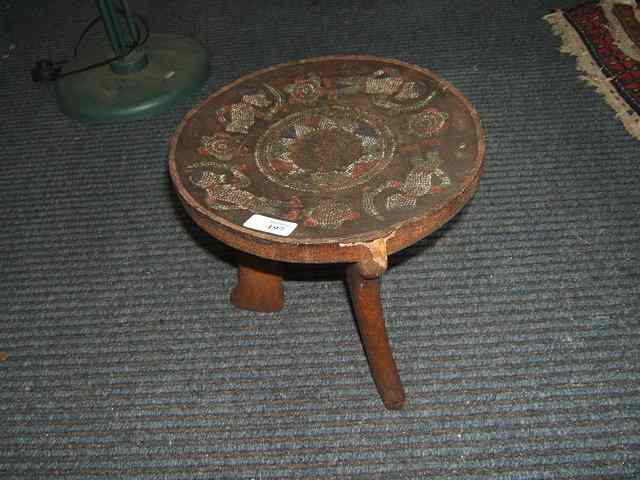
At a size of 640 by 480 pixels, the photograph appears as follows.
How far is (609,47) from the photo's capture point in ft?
6.31

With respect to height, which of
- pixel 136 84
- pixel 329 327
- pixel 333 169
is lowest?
pixel 329 327

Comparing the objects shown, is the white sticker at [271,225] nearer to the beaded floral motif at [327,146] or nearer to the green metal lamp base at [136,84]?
the beaded floral motif at [327,146]

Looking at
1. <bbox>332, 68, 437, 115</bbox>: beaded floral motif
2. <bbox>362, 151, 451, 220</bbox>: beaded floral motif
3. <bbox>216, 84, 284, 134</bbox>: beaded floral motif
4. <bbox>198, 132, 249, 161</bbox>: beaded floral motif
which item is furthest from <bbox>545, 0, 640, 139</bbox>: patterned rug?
<bbox>198, 132, 249, 161</bbox>: beaded floral motif

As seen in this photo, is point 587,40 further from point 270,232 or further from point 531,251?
point 270,232

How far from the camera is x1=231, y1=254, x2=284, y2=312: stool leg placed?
1227 mm

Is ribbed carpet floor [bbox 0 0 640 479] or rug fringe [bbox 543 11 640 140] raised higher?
rug fringe [bbox 543 11 640 140]

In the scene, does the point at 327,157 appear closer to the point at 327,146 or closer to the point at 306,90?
the point at 327,146

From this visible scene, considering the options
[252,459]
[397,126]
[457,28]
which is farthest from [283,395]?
[457,28]

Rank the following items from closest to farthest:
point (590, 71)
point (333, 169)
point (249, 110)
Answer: point (333, 169) → point (249, 110) → point (590, 71)

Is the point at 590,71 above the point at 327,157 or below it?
below

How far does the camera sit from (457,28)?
83.5 inches

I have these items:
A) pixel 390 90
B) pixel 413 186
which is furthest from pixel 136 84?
pixel 413 186

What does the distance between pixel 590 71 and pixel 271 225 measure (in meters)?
1.41

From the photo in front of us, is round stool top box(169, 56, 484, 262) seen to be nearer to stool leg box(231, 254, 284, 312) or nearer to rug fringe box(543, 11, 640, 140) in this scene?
stool leg box(231, 254, 284, 312)
